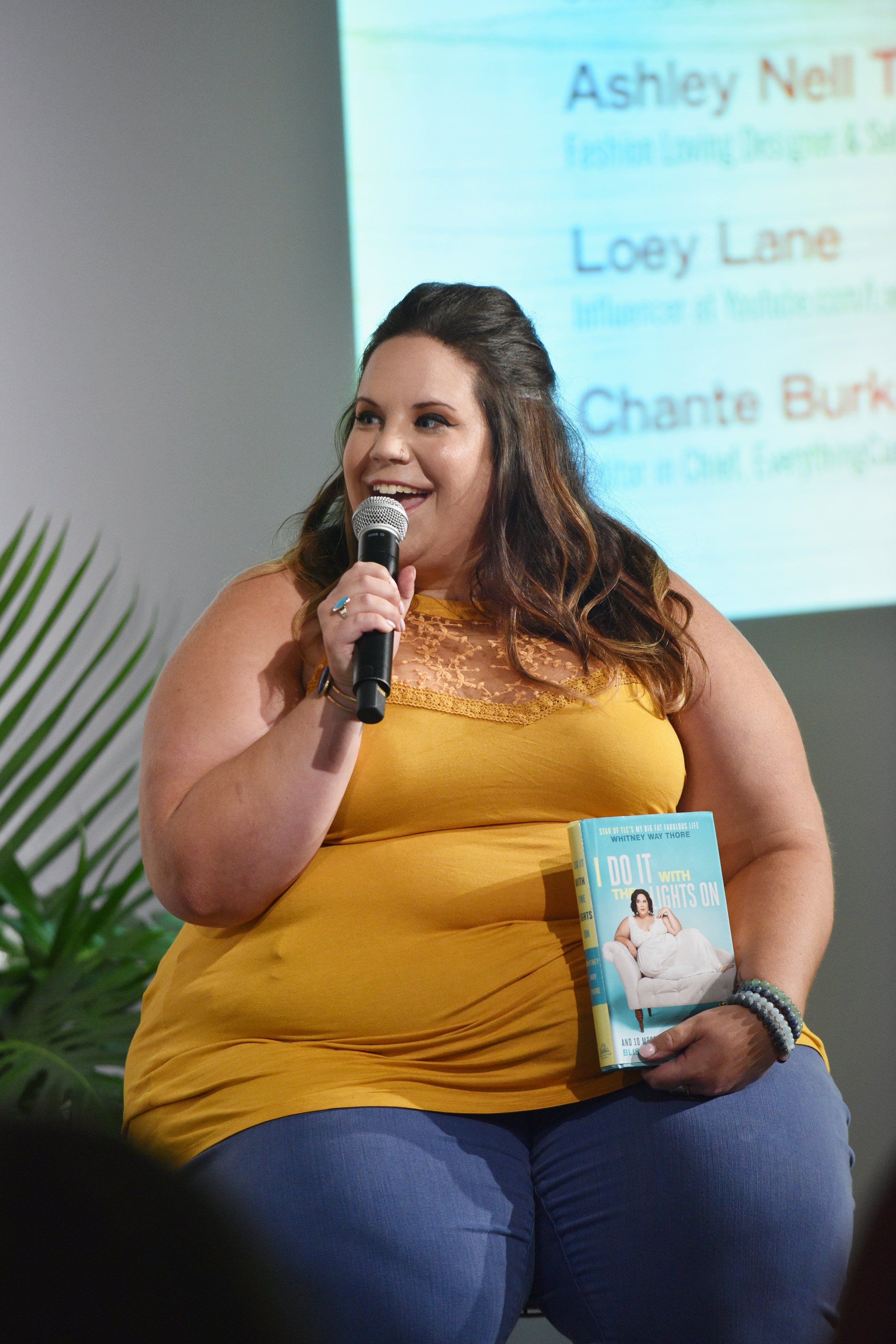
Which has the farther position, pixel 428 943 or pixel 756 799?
pixel 756 799

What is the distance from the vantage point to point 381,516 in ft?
4.83

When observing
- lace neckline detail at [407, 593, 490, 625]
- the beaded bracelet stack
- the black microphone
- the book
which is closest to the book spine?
the book

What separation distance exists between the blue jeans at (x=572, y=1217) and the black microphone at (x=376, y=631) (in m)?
0.41

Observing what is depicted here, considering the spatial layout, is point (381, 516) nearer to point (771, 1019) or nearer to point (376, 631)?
point (376, 631)

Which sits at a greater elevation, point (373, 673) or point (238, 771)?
point (373, 673)

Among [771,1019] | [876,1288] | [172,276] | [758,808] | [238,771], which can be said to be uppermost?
[172,276]

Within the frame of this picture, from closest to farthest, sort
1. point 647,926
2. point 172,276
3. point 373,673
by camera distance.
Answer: point 373,673 < point 647,926 < point 172,276

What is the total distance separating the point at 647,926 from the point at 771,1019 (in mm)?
163

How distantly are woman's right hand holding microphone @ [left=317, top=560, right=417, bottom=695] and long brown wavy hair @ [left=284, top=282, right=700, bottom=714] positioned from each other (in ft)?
0.88

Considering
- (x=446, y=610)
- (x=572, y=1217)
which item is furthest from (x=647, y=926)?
(x=446, y=610)

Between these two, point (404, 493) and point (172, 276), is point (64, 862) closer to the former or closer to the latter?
point (172, 276)

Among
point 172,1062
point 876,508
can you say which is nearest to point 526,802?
point 172,1062

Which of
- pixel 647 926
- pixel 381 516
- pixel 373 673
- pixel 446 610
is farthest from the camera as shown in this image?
pixel 446 610

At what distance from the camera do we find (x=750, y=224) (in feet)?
8.32
